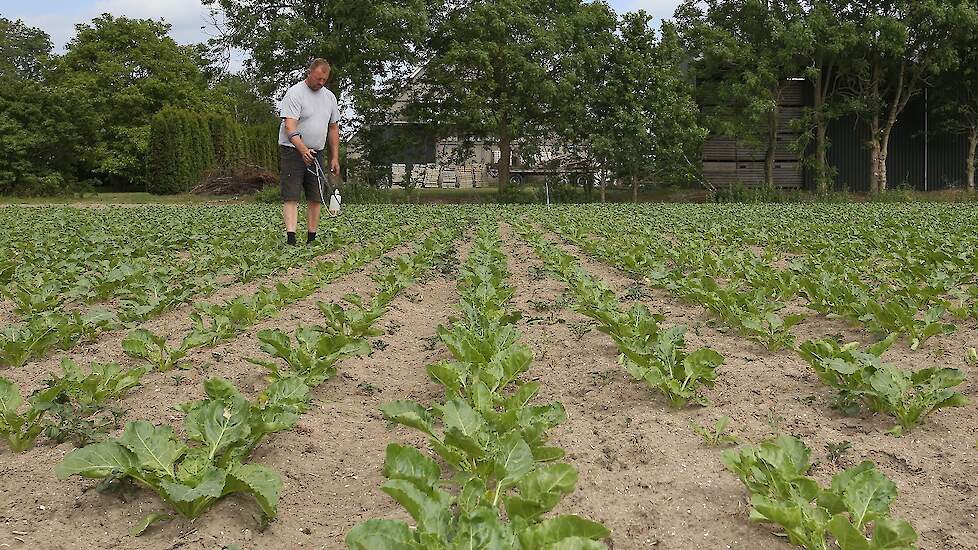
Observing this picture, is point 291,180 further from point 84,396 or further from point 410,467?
point 410,467

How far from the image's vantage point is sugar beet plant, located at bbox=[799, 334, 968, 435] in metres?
2.93

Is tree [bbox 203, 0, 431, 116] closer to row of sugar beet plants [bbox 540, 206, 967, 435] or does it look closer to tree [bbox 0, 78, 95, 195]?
tree [bbox 0, 78, 95, 195]

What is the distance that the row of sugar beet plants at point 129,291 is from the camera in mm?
4168

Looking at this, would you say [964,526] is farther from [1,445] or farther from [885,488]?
[1,445]

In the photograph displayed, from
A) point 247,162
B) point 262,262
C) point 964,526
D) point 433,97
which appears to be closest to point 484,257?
point 262,262

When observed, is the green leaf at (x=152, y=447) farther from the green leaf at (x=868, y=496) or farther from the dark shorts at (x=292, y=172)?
the dark shorts at (x=292, y=172)

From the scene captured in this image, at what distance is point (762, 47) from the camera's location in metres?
25.7

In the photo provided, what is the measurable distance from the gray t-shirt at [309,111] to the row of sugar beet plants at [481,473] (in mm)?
5590

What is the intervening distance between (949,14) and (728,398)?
25.0 meters

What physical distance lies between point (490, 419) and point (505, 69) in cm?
2346

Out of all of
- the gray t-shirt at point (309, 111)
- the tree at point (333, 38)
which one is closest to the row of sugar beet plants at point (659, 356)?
the gray t-shirt at point (309, 111)

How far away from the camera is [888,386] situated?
9.77ft

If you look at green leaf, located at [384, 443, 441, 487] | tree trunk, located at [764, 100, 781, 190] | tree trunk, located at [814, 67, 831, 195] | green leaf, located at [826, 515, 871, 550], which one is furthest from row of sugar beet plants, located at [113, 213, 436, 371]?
tree trunk, located at [814, 67, 831, 195]

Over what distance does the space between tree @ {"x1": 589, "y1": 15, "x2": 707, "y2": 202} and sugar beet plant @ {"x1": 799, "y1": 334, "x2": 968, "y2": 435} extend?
22.5 meters
